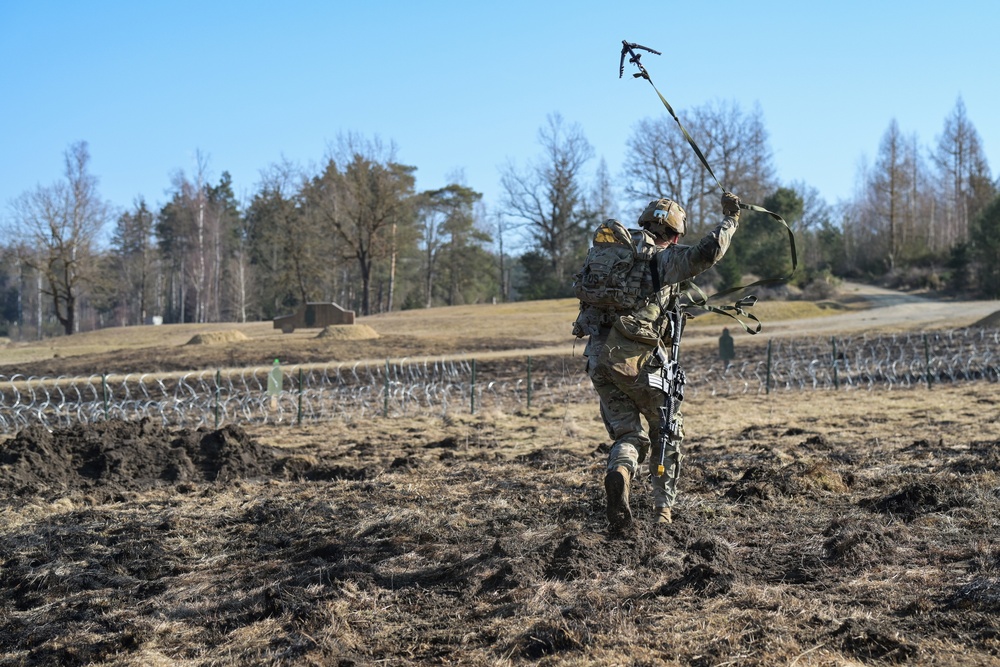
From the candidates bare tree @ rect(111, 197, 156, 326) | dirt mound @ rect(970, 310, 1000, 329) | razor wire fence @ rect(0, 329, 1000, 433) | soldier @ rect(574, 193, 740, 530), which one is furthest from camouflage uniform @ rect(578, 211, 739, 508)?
bare tree @ rect(111, 197, 156, 326)

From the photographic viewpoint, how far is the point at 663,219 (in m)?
6.10

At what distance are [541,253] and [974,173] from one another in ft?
98.0

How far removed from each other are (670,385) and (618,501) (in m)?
0.94

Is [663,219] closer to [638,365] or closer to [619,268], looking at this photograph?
[619,268]

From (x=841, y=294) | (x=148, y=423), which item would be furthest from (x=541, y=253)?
(x=148, y=423)

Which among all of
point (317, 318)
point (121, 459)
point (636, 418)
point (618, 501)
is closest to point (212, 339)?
point (317, 318)

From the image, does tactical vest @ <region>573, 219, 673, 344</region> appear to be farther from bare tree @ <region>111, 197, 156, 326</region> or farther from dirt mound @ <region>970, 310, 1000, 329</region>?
bare tree @ <region>111, 197, 156, 326</region>

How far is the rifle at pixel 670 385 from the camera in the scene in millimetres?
5898

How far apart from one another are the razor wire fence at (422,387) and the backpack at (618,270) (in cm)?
787

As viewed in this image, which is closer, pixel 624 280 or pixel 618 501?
pixel 618 501

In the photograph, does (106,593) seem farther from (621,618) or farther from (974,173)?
(974,173)

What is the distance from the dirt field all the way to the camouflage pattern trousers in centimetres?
25

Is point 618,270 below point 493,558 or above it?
above

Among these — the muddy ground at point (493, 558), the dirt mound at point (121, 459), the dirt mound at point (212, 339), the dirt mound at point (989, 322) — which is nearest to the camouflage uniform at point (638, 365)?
the muddy ground at point (493, 558)
